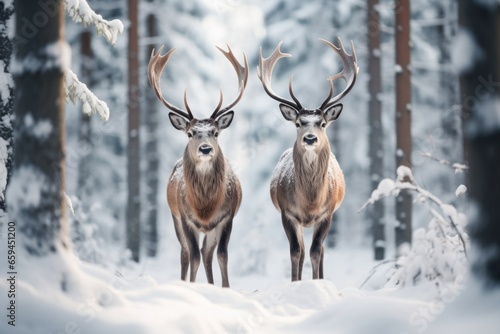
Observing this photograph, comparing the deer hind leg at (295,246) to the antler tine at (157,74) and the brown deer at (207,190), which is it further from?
the antler tine at (157,74)

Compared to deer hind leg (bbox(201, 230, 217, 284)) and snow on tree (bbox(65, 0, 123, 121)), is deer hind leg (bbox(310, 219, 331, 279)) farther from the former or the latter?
snow on tree (bbox(65, 0, 123, 121))

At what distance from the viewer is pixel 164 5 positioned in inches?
794

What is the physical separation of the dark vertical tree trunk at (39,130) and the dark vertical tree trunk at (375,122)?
1153cm

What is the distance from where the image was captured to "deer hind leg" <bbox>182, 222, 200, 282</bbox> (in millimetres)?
9258

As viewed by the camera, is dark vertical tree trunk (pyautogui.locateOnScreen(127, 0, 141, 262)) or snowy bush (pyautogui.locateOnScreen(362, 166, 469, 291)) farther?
dark vertical tree trunk (pyautogui.locateOnScreen(127, 0, 141, 262))

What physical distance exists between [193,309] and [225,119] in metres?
3.67

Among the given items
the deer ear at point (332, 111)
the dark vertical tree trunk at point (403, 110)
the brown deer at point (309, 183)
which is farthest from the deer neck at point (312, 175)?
the dark vertical tree trunk at point (403, 110)

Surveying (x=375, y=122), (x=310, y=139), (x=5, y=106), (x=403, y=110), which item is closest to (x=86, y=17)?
(x=5, y=106)

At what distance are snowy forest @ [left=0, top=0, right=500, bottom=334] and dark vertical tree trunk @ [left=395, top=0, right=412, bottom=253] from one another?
0.03 m

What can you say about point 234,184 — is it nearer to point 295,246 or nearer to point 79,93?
point 295,246

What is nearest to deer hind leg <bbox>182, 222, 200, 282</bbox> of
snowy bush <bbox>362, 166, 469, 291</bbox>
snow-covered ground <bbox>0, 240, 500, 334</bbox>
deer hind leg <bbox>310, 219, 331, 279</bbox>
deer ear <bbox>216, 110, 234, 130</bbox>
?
deer ear <bbox>216, 110, 234, 130</bbox>

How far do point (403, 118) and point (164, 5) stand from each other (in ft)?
30.8

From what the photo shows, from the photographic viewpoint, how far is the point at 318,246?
31.1 feet

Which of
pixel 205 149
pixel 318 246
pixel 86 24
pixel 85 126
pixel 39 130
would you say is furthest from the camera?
pixel 85 126
